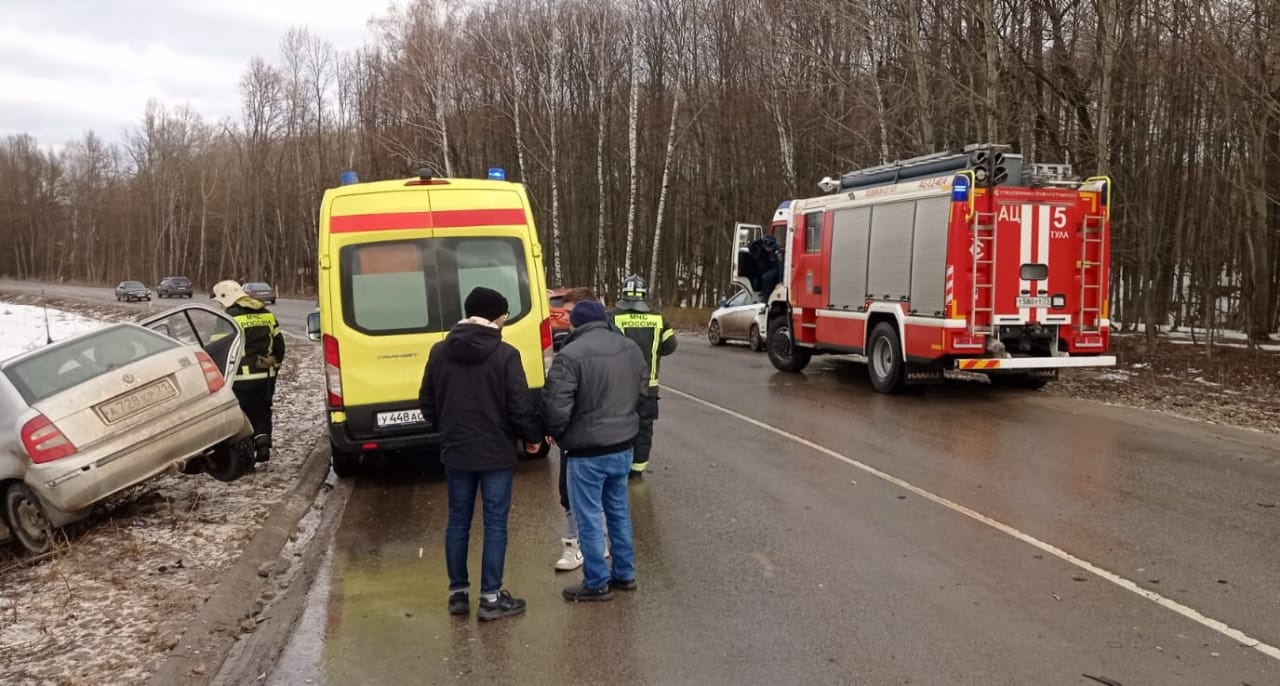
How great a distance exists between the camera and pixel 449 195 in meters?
8.33

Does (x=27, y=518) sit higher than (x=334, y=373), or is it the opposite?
(x=334, y=373)

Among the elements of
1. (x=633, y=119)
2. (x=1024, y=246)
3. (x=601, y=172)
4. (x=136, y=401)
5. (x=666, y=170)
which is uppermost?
(x=633, y=119)

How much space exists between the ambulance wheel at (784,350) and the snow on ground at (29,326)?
16224mm

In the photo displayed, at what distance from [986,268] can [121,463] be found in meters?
10.1

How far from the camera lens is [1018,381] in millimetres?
14234

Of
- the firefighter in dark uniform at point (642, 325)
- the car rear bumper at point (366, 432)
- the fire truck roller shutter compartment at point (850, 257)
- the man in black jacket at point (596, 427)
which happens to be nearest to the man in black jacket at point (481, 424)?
the man in black jacket at point (596, 427)

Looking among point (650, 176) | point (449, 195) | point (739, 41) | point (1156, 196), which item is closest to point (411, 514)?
point (449, 195)

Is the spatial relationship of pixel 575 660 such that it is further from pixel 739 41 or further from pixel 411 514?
pixel 739 41

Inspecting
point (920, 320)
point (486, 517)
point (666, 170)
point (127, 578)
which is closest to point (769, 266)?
point (920, 320)

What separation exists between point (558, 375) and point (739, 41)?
31203 millimetres

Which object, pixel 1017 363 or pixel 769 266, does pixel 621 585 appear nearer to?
pixel 1017 363

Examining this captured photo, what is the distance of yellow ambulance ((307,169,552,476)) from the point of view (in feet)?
26.0

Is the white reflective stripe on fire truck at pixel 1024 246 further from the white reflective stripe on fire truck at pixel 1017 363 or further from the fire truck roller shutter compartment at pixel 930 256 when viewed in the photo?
the fire truck roller shutter compartment at pixel 930 256

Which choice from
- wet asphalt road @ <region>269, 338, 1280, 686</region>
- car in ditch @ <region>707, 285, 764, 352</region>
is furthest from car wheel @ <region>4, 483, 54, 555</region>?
car in ditch @ <region>707, 285, 764, 352</region>
